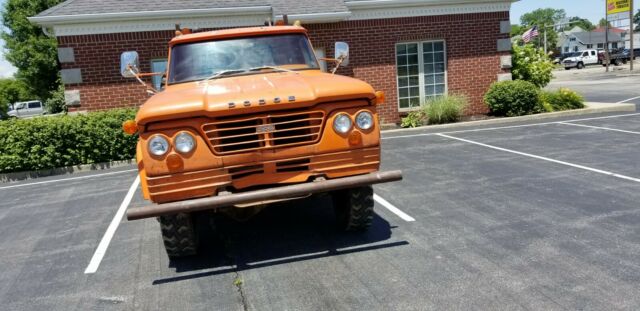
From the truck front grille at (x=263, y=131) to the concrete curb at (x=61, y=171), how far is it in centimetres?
767

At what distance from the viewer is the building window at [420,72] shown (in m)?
14.8

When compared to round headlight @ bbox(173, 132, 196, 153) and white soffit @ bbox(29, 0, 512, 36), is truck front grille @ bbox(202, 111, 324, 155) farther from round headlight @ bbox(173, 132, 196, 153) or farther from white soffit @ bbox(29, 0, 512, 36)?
white soffit @ bbox(29, 0, 512, 36)

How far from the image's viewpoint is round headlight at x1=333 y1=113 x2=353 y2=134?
480cm

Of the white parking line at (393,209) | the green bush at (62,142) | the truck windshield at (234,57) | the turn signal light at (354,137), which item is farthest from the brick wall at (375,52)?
the turn signal light at (354,137)

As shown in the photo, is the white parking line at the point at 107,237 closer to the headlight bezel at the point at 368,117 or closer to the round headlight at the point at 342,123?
the round headlight at the point at 342,123

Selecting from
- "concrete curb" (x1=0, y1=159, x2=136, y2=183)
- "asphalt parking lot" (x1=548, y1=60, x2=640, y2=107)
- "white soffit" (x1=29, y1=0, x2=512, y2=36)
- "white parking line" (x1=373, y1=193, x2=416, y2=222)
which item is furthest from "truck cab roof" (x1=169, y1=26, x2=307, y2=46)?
"asphalt parking lot" (x1=548, y1=60, x2=640, y2=107)

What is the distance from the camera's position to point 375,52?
14492 mm

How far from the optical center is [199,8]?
13.2 m

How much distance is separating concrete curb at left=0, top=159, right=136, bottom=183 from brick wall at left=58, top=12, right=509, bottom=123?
238 cm

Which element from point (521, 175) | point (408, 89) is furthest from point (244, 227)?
point (408, 89)

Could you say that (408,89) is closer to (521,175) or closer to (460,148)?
(460,148)

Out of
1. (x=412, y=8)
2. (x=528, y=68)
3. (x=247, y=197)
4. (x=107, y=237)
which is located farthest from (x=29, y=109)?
(x=247, y=197)

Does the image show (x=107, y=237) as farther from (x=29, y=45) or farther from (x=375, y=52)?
(x=29, y=45)

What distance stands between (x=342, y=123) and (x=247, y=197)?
1.06 metres
